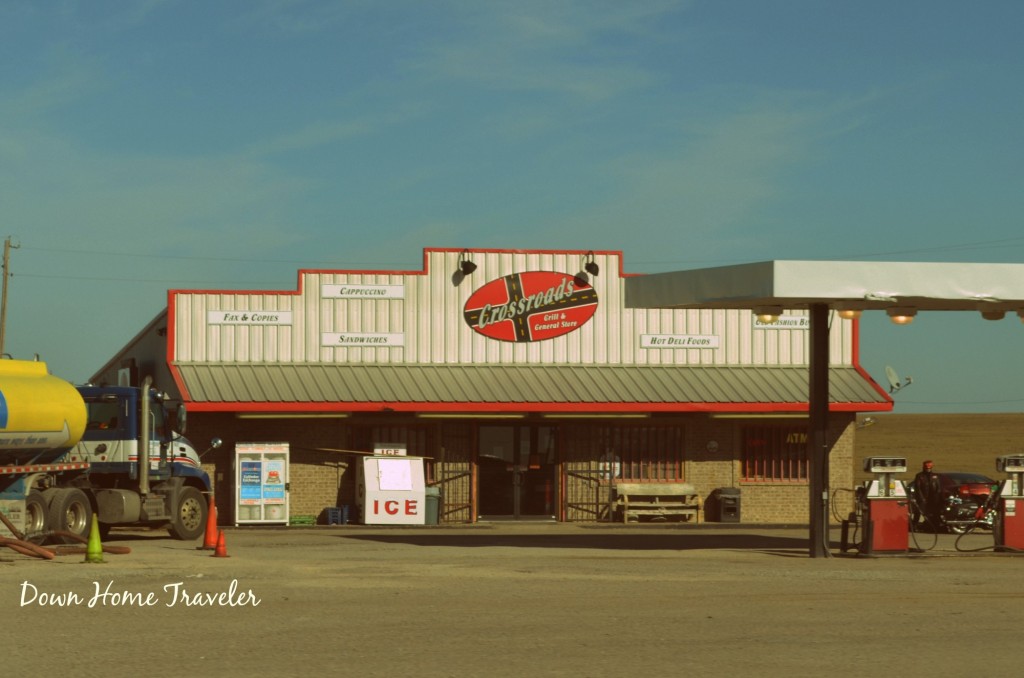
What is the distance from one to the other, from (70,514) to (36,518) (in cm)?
127

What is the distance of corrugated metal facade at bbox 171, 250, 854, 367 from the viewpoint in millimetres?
36500

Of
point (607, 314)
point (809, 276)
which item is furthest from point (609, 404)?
point (809, 276)

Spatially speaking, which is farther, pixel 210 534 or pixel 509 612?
pixel 210 534

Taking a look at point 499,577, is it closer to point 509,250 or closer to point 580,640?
point 580,640

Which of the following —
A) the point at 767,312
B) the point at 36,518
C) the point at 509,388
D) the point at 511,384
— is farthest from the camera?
the point at 511,384

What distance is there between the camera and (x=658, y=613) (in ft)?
50.4

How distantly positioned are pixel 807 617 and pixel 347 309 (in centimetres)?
2331

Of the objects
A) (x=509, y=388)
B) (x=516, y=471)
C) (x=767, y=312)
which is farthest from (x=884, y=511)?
(x=516, y=471)

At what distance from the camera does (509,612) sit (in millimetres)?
15359

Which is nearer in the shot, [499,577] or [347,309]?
[499,577]

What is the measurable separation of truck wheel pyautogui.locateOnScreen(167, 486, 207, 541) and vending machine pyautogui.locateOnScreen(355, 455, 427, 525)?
6339mm

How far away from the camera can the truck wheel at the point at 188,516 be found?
2822 cm

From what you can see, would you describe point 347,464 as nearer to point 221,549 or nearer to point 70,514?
point 70,514

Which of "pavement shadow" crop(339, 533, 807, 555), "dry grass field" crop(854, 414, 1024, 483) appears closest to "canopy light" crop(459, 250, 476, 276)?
"pavement shadow" crop(339, 533, 807, 555)
